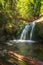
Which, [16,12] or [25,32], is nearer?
[25,32]

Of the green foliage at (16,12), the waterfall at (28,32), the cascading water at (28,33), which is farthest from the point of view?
the green foliage at (16,12)

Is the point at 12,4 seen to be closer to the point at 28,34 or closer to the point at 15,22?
the point at 15,22

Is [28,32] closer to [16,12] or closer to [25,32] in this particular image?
[25,32]

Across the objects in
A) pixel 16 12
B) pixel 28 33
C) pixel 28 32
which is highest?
pixel 16 12

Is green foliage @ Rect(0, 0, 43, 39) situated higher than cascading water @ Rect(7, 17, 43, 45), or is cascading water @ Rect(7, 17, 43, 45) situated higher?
green foliage @ Rect(0, 0, 43, 39)

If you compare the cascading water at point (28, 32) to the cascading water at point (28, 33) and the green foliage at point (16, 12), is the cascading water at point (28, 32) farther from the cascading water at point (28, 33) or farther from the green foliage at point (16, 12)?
the green foliage at point (16, 12)

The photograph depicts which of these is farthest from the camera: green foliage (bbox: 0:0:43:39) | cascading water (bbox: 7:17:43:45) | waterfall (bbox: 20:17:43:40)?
green foliage (bbox: 0:0:43:39)

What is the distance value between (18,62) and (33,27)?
11.6 m

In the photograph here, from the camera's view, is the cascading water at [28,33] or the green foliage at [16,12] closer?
the cascading water at [28,33]

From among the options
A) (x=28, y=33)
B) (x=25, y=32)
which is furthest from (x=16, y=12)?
(x=28, y=33)

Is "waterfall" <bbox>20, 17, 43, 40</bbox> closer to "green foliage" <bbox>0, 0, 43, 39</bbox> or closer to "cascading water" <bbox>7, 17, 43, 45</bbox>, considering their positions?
"cascading water" <bbox>7, 17, 43, 45</bbox>

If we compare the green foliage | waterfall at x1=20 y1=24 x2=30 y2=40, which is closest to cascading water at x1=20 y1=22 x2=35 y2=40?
waterfall at x1=20 y1=24 x2=30 y2=40

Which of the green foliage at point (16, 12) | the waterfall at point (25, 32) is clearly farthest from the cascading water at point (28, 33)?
the green foliage at point (16, 12)

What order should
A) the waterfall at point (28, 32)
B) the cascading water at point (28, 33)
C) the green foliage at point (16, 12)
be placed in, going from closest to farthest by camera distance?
the cascading water at point (28, 33)
the waterfall at point (28, 32)
the green foliage at point (16, 12)
